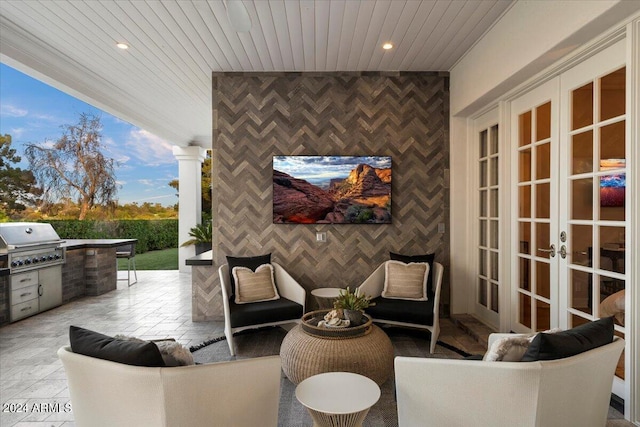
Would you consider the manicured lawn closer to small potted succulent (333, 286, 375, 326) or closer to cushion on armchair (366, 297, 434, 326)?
cushion on armchair (366, 297, 434, 326)

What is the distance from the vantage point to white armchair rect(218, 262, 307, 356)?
11.5ft

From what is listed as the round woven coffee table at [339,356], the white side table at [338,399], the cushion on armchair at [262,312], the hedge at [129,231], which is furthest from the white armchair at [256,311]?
the hedge at [129,231]

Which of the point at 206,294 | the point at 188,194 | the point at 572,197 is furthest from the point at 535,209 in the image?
the point at 188,194

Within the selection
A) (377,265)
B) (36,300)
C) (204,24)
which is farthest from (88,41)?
(377,265)

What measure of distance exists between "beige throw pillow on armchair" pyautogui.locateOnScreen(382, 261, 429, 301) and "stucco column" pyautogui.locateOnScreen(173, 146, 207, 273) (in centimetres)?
547

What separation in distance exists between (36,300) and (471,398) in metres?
5.64

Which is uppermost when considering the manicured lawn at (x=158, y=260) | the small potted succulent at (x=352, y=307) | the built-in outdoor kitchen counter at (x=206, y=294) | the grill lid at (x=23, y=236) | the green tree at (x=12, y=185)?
the green tree at (x=12, y=185)

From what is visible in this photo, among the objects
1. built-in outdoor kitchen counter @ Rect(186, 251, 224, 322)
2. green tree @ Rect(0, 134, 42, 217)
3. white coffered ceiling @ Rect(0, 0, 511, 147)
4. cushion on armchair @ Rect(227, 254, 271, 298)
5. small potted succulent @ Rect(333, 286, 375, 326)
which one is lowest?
built-in outdoor kitchen counter @ Rect(186, 251, 224, 322)

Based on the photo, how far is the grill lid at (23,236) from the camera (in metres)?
4.61

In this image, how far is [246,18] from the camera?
2.07 metres

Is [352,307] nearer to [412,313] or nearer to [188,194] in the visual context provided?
[412,313]

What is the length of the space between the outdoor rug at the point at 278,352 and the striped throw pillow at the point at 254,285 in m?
0.45

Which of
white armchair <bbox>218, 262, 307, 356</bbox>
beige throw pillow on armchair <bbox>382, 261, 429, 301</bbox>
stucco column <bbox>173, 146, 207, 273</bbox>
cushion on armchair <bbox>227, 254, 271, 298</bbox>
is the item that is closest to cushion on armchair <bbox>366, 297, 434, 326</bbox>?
beige throw pillow on armchair <bbox>382, 261, 429, 301</bbox>

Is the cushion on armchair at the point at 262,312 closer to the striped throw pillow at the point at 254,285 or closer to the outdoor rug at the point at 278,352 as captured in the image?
the striped throw pillow at the point at 254,285
